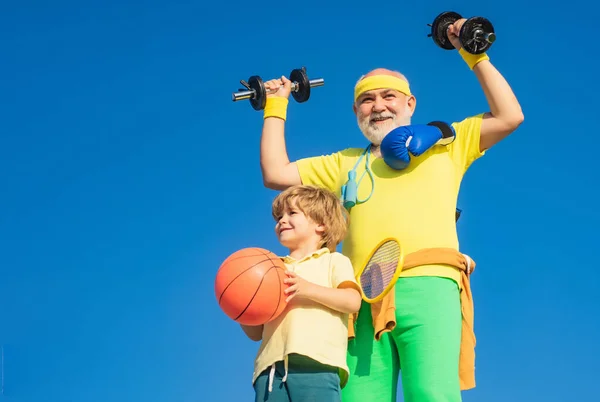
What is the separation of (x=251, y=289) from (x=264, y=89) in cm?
208

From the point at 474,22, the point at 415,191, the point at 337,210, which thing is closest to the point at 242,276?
the point at 337,210

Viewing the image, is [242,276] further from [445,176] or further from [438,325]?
[445,176]

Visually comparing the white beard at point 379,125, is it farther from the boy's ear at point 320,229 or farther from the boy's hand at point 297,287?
the boy's hand at point 297,287

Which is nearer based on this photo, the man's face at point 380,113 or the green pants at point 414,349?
the green pants at point 414,349

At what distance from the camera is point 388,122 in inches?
232

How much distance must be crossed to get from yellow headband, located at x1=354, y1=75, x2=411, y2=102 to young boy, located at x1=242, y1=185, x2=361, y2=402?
107 cm

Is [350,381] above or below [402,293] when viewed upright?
below

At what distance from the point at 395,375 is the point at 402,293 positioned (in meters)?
0.50

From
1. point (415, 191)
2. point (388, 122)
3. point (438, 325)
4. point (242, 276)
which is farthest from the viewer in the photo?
point (388, 122)

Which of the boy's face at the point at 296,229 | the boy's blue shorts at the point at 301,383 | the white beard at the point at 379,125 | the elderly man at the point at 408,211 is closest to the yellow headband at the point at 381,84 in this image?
the elderly man at the point at 408,211

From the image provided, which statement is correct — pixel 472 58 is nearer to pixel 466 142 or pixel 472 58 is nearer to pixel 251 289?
pixel 466 142

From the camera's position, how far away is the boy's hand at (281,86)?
6.29m

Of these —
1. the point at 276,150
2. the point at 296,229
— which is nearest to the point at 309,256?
the point at 296,229

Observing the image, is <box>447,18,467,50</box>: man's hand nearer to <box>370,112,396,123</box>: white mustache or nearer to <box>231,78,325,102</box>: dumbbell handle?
<box>370,112,396,123</box>: white mustache
